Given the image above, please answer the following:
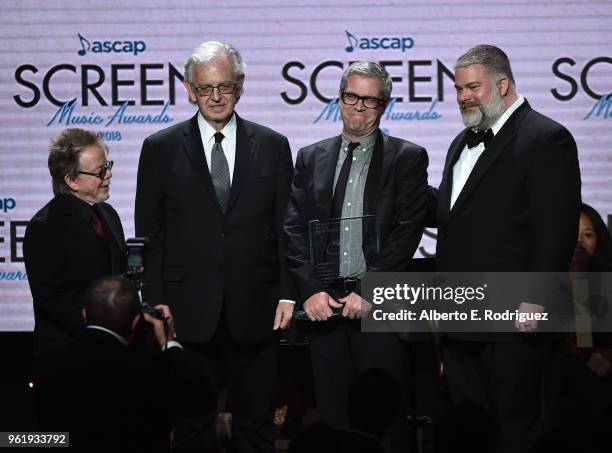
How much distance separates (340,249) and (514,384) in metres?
0.91

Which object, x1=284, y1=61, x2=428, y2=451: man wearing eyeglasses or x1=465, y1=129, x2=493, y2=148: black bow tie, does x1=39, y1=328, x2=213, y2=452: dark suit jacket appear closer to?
x1=284, y1=61, x2=428, y2=451: man wearing eyeglasses

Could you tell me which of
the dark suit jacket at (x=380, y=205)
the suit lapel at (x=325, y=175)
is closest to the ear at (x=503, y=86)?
the dark suit jacket at (x=380, y=205)

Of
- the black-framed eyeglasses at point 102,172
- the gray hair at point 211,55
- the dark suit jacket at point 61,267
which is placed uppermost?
the gray hair at point 211,55

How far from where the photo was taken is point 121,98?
630cm

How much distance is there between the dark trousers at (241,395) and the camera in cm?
428

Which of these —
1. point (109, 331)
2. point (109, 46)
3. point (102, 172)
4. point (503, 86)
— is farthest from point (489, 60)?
point (109, 46)

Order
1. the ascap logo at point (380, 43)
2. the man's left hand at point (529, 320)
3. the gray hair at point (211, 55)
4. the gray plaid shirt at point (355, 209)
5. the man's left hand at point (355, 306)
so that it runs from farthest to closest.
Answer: the ascap logo at point (380, 43)
the gray hair at point (211, 55)
the gray plaid shirt at point (355, 209)
the man's left hand at point (355, 306)
the man's left hand at point (529, 320)

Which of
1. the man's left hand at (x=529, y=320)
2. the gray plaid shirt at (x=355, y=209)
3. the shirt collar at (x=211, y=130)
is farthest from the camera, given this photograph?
the shirt collar at (x=211, y=130)

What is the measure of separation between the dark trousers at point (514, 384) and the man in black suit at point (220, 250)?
806mm

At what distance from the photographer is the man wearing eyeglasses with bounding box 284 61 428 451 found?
421 centimetres

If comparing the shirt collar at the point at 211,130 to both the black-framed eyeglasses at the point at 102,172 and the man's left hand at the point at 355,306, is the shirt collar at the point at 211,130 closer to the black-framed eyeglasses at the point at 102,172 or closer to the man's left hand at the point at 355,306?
the black-framed eyeglasses at the point at 102,172

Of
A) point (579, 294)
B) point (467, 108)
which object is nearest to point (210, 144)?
point (467, 108)

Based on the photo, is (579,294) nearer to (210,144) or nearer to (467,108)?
(467,108)

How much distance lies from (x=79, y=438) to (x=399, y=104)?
372 centimetres
